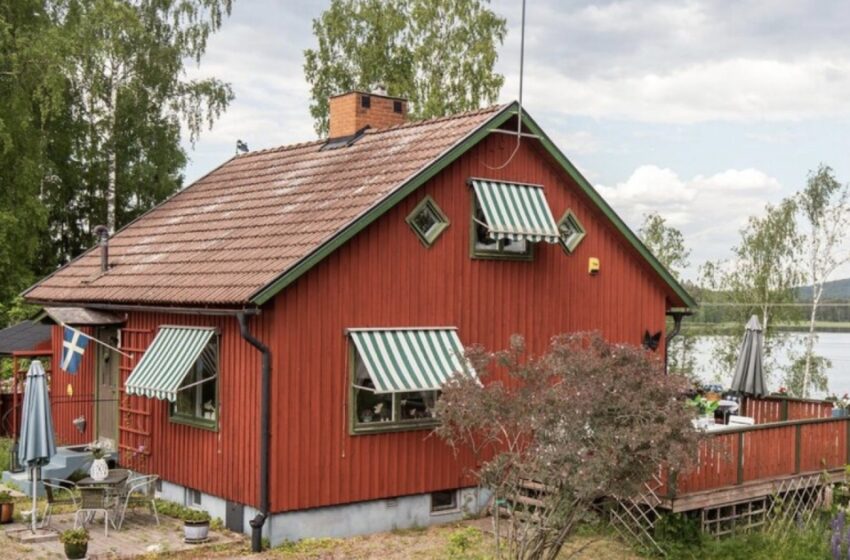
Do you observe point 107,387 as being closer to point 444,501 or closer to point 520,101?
point 444,501

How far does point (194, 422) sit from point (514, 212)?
622 cm

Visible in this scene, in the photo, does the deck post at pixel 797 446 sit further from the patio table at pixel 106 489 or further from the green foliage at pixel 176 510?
the patio table at pixel 106 489

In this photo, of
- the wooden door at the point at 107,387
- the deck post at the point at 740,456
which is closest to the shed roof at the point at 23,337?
the wooden door at the point at 107,387

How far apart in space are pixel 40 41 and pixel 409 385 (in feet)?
66.0

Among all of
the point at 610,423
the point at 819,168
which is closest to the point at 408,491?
the point at 610,423

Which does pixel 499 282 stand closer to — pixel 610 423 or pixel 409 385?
pixel 409 385

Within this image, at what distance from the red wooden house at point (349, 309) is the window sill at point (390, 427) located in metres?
0.04

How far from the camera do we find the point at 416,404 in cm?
1552

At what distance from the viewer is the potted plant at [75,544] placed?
12.5 m

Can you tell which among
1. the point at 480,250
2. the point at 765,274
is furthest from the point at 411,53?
the point at 480,250

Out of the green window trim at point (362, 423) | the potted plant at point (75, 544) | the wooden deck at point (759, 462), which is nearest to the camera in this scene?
the potted plant at point (75, 544)

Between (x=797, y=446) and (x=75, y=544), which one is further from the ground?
(x=797, y=446)

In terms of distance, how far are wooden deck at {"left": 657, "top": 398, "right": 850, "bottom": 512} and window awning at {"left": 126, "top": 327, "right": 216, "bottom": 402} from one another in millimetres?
7256

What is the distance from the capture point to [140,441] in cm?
1725
